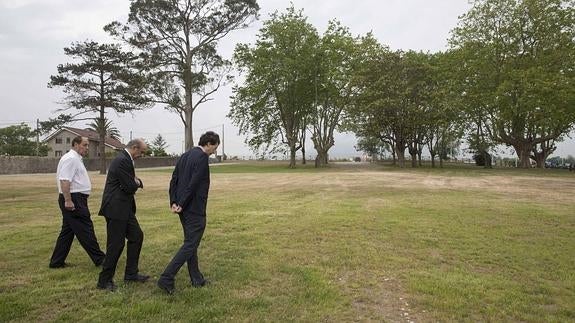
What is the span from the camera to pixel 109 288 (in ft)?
15.8

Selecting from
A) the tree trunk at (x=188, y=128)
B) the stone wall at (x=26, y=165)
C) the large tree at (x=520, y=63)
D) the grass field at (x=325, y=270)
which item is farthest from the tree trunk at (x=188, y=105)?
the grass field at (x=325, y=270)

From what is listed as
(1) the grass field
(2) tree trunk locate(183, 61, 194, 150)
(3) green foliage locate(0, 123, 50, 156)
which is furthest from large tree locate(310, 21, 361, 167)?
(3) green foliage locate(0, 123, 50, 156)

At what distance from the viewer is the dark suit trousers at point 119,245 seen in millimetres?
4887

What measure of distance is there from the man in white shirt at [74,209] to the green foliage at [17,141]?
63.5 metres

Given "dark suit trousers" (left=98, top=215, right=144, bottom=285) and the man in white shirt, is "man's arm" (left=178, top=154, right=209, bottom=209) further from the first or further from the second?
the man in white shirt

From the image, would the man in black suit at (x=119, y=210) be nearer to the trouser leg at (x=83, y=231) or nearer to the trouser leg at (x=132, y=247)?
the trouser leg at (x=132, y=247)

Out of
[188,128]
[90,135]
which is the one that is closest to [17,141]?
[90,135]

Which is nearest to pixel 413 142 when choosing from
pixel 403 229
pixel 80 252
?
pixel 403 229

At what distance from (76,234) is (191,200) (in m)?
2.01

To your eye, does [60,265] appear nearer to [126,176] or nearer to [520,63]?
[126,176]

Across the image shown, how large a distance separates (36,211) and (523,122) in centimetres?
4040

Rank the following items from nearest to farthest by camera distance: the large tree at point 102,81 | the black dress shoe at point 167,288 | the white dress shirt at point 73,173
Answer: the black dress shoe at point 167,288 < the white dress shirt at point 73,173 < the large tree at point 102,81

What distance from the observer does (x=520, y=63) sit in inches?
1439

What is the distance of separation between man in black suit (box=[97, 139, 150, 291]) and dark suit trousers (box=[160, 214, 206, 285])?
576mm
